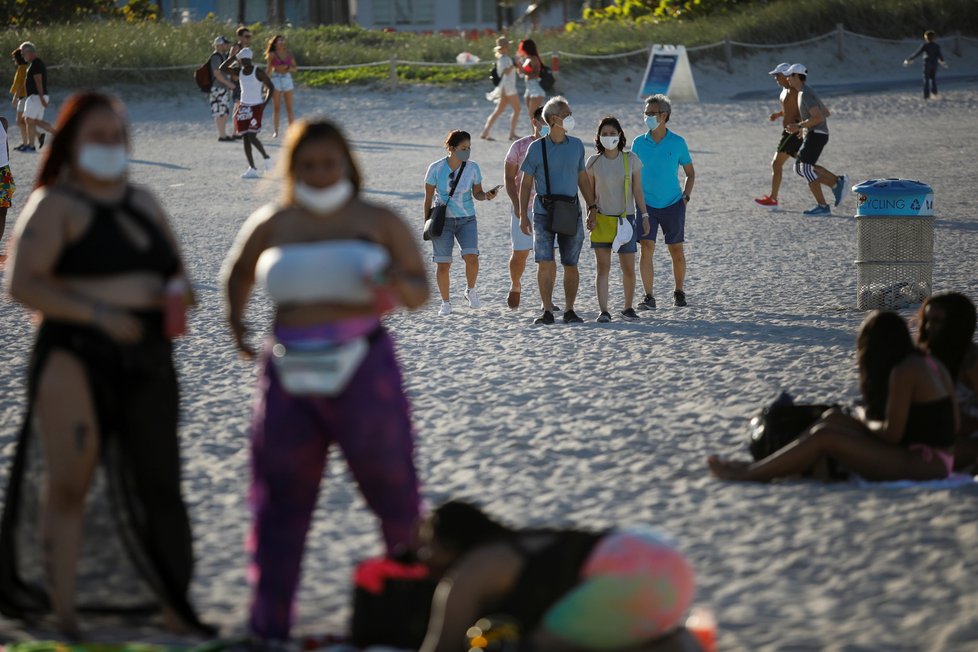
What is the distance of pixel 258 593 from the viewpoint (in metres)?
4.39

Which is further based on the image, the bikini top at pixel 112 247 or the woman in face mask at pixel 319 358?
the bikini top at pixel 112 247

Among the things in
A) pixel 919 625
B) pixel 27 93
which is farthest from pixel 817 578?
pixel 27 93

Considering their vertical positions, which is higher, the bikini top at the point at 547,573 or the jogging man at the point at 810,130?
the jogging man at the point at 810,130

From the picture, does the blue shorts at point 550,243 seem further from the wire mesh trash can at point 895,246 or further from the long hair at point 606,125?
the wire mesh trash can at point 895,246

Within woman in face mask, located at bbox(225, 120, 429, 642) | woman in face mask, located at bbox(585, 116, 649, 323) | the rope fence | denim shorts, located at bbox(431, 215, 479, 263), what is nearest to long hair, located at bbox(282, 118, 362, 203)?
woman in face mask, located at bbox(225, 120, 429, 642)

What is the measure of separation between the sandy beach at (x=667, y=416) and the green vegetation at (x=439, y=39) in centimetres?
1120

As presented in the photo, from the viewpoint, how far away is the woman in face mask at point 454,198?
11.4m

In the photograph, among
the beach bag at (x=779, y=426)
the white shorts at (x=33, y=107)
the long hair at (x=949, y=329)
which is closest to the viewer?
the long hair at (x=949, y=329)

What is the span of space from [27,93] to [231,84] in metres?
2.93

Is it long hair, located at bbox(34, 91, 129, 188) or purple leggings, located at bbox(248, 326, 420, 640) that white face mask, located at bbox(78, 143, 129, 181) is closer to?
long hair, located at bbox(34, 91, 129, 188)

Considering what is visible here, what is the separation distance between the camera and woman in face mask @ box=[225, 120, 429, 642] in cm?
427

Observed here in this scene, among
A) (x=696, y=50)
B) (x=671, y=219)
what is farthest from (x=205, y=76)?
(x=671, y=219)

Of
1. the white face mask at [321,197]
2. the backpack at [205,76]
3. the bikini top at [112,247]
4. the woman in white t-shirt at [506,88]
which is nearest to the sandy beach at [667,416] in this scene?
the bikini top at [112,247]

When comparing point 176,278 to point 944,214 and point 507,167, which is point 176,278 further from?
point 944,214
